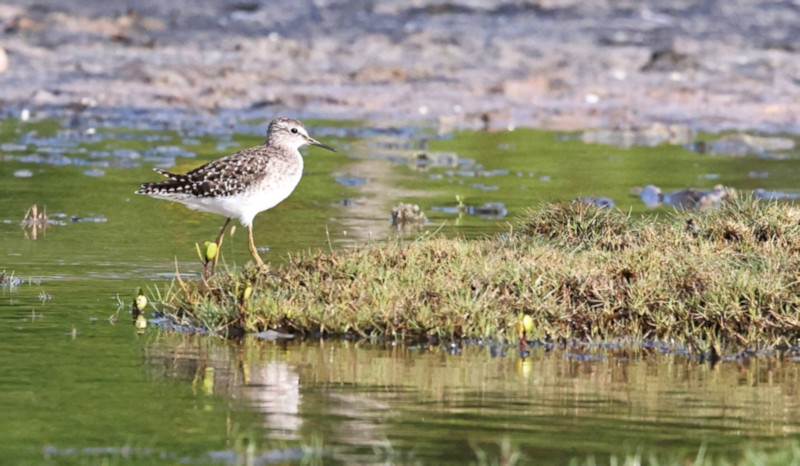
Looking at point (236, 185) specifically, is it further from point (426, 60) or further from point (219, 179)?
point (426, 60)

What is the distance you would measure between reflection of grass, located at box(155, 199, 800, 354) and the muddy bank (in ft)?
51.9

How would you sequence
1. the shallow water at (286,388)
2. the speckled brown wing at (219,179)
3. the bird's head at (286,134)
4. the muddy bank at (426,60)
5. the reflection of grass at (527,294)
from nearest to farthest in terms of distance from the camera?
the shallow water at (286,388)
the reflection of grass at (527,294)
the speckled brown wing at (219,179)
the bird's head at (286,134)
the muddy bank at (426,60)

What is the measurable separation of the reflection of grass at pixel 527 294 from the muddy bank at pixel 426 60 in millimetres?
15818

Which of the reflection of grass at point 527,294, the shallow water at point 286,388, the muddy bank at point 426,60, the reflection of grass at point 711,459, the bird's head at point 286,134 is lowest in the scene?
the reflection of grass at point 711,459

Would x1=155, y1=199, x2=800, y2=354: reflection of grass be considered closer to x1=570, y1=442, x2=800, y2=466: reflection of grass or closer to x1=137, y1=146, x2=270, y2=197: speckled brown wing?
x1=137, y1=146, x2=270, y2=197: speckled brown wing

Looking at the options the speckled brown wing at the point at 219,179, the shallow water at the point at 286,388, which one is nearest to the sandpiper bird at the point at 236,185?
the speckled brown wing at the point at 219,179

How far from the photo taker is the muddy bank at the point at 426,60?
1061 inches

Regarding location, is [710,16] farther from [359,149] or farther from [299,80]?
[359,149]

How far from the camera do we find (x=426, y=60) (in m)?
29.6

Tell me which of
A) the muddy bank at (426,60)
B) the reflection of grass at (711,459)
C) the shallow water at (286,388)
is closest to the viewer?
the reflection of grass at (711,459)

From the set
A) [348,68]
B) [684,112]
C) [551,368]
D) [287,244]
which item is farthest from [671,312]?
[348,68]

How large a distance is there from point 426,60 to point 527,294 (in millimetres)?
20893

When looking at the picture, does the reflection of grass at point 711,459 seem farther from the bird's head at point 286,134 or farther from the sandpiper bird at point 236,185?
the bird's head at point 286,134

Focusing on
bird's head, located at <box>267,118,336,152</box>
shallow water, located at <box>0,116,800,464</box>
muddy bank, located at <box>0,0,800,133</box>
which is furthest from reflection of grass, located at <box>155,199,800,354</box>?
muddy bank, located at <box>0,0,800,133</box>
